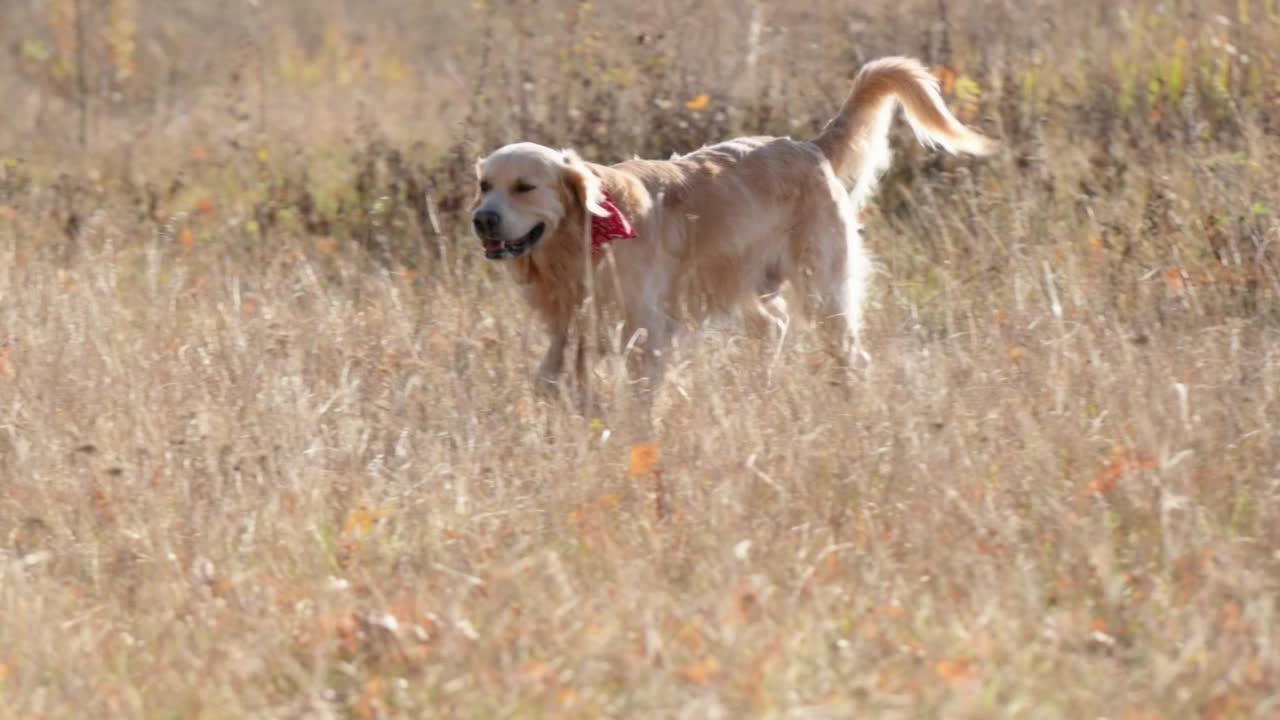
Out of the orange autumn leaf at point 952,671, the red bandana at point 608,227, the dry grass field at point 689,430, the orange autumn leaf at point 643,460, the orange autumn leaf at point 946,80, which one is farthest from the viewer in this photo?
the orange autumn leaf at point 946,80

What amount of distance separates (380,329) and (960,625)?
289 centimetres

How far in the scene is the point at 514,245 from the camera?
5.09 meters

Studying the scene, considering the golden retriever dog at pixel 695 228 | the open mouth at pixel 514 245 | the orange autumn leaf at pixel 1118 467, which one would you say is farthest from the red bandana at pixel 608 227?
the orange autumn leaf at pixel 1118 467

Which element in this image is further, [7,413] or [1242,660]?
[7,413]

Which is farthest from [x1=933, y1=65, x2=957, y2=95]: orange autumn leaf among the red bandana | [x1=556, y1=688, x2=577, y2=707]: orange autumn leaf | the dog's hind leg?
[x1=556, y1=688, x2=577, y2=707]: orange autumn leaf

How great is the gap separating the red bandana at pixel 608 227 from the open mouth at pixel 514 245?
157mm

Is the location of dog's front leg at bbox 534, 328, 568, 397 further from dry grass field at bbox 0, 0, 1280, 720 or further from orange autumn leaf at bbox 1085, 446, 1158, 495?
orange autumn leaf at bbox 1085, 446, 1158, 495

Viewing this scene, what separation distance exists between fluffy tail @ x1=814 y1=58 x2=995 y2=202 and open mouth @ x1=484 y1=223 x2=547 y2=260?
1314 mm

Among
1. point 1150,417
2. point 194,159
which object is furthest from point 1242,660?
point 194,159

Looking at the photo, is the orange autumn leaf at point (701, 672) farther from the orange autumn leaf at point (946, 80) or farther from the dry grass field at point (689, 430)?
the orange autumn leaf at point (946, 80)

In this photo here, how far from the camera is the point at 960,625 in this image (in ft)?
10.5

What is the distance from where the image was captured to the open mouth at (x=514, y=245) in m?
5.04

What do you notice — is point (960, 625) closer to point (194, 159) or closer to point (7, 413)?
point (7, 413)

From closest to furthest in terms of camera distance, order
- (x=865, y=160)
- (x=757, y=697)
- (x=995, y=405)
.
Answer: (x=757, y=697), (x=995, y=405), (x=865, y=160)
